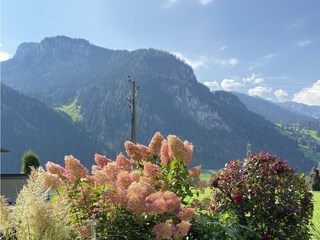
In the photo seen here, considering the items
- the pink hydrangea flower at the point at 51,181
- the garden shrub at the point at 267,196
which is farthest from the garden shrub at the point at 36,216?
the garden shrub at the point at 267,196

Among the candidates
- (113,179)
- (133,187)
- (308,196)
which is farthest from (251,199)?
(133,187)

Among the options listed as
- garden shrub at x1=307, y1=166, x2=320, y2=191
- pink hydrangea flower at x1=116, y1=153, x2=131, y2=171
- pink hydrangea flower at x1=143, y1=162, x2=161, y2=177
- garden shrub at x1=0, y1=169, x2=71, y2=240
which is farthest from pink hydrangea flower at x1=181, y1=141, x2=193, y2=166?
garden shrub at x1=307, y1=166, x2=320, y2=191

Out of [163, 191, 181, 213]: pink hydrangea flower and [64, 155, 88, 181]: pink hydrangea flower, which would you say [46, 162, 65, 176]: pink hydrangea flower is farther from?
[163, 191, 181, 213]: pink hydrangea flower

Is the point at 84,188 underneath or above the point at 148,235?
above

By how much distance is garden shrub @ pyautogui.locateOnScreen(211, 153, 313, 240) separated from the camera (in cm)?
518

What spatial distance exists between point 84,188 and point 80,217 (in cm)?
25

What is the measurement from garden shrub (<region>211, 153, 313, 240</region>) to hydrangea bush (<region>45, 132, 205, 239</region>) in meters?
1.35

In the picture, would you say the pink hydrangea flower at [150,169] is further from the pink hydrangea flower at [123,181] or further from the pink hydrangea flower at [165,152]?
the pink hydrangea flower at [123,181]

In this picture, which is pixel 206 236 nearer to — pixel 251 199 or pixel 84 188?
pixel 84 188

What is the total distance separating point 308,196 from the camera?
18.2 feet

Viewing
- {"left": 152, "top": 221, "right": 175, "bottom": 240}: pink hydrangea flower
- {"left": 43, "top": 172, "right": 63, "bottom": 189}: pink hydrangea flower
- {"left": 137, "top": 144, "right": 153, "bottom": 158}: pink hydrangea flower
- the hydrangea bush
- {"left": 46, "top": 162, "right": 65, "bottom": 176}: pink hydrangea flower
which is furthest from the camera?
{"left": 137, "top": 144, "right": 153, "bottom": 158}: pink hydrangea flower

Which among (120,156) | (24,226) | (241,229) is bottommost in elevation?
(241,229)

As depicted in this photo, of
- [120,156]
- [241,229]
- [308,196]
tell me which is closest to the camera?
[120,156]

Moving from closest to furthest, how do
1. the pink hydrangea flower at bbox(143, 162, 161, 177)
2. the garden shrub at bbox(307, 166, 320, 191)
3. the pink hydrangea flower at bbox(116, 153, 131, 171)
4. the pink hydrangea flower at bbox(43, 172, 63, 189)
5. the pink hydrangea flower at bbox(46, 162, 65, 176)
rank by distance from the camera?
the pink hydrangea flower at bbox(43, 172, 63, 189)
the pink hydrangea flower at bbox(143, 162, 161, 177)
the pink hydrangea flower at bbox(46, 162, 65, 176)
the pink hydrangea flower at bbox(116, 153, 131, 171)
the garden shrub at bbox(307, 166, 320, 191)
